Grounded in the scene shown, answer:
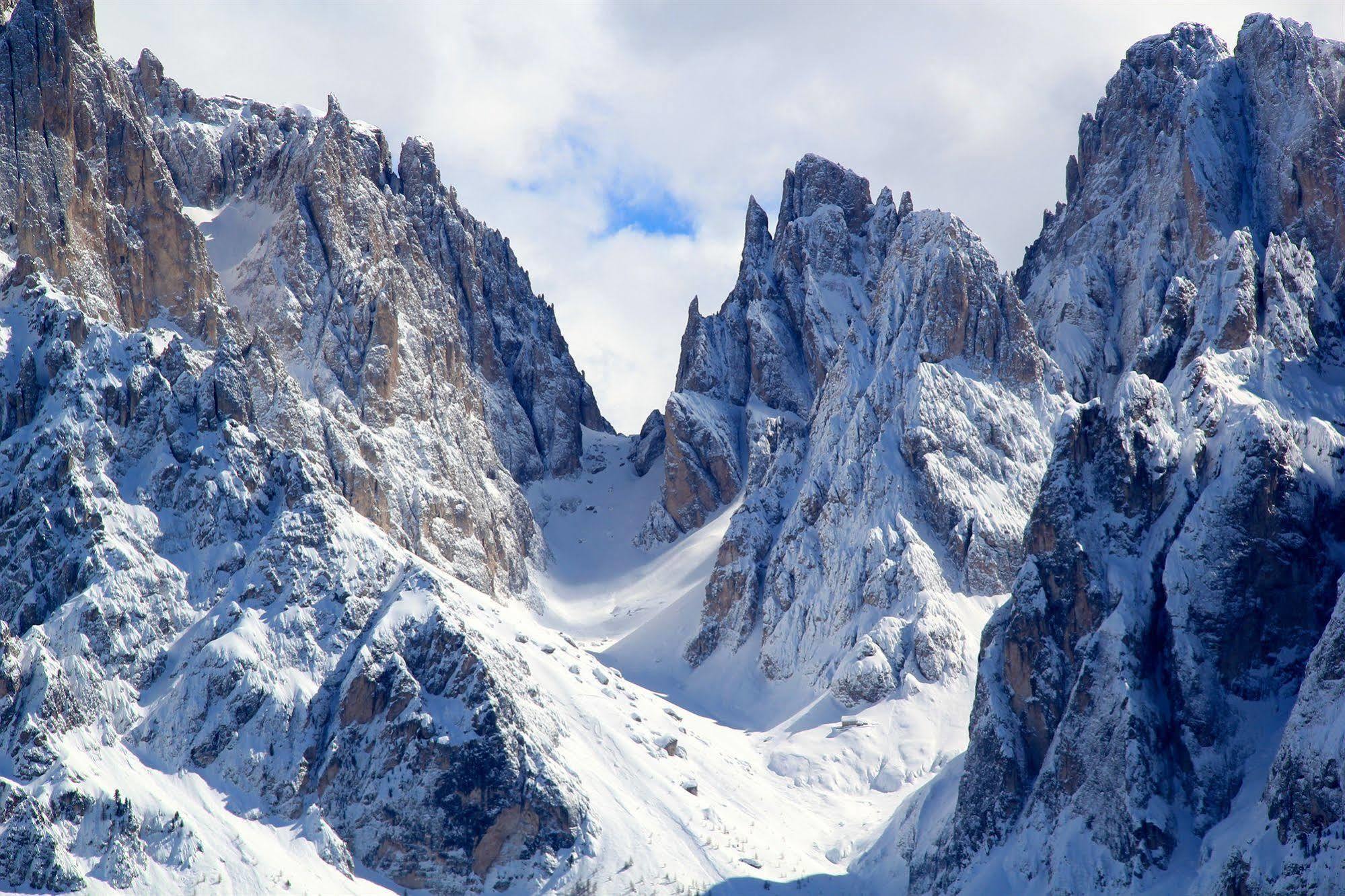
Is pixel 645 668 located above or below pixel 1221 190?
below

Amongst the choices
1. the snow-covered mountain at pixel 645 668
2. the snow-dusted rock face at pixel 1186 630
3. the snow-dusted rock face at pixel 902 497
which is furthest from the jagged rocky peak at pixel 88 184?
the snow-dusted rock face at pixel 1186 630

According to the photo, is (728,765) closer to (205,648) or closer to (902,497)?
(902,497)

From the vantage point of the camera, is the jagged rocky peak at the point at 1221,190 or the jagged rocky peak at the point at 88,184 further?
the jagged rocky peak at the point at 1221,190

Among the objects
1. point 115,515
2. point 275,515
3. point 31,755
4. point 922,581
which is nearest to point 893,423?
point 922,581

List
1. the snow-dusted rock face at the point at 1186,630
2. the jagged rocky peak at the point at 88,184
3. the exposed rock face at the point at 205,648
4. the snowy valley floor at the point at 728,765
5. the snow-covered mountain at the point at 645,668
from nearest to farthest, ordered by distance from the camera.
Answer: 1. the snow-dusted rock face at the point at 1186,630
2. the snow-covered mountain at the point at 645,668
3. the exposed rock face at the point at 205,648
4. the snowy valley floor at the point at 728,765
5. the jagged rocky peak at the point at 88,184

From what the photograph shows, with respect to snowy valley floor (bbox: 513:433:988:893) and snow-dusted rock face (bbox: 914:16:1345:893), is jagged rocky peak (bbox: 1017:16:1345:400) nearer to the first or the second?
snowy valley floor (bbox: 513:433:988:893)

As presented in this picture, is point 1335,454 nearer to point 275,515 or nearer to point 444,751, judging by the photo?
point 444,751

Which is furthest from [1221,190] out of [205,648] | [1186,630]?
[205,648]

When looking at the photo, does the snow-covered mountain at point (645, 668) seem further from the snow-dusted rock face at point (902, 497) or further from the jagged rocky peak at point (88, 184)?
the snow-dusted rock face at point (902, 497)
